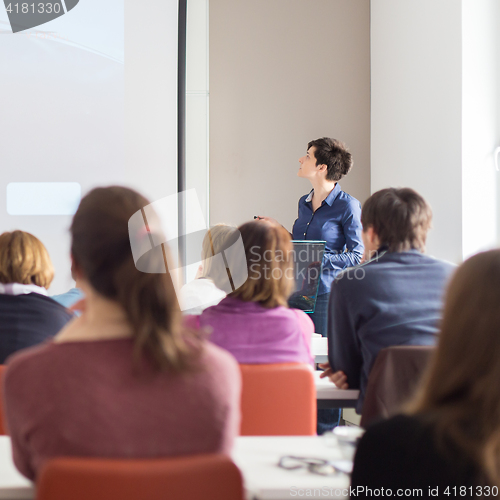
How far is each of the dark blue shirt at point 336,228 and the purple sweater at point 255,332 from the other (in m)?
1.46

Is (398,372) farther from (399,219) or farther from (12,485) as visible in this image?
(12,485)

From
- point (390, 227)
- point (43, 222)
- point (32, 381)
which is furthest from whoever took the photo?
point (43, 222)

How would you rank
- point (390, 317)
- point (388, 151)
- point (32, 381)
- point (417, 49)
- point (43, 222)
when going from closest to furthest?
1. point (32, 381)
2. point (390, 317)
3. point (43, 222)
4. point (417, 49)
5. point (388, 151)

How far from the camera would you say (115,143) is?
306 centimetres

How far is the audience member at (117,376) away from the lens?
0.78 m

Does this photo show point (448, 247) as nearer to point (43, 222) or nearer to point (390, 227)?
point (390, 227)

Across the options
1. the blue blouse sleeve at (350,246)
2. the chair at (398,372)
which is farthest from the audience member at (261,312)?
the blue blouse sleeve at (350,246)

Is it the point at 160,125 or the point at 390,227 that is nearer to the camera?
the point at 390,227

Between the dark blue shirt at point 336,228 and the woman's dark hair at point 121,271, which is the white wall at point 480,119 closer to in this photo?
the dark blue shirt at point 336,228

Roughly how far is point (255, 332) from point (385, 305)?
15.0 inches

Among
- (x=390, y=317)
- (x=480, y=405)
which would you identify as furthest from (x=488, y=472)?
(x=390, y=317)

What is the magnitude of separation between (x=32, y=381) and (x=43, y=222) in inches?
93.2

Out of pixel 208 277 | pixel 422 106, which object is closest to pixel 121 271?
pixel 208 277

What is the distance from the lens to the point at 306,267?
2146 mm
